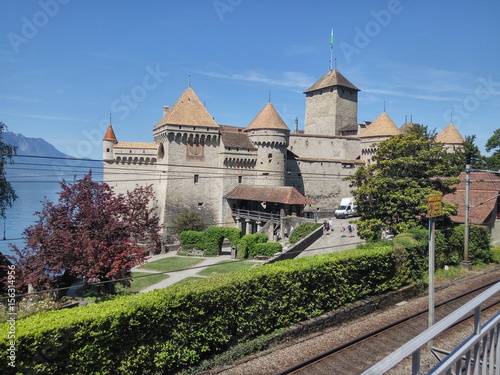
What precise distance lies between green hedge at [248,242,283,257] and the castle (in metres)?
7.46

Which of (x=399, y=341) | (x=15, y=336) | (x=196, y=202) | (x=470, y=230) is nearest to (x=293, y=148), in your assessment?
(x=196, y=202)

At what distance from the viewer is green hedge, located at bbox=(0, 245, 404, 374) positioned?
25.5ft

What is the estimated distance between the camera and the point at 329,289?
43.5 ft

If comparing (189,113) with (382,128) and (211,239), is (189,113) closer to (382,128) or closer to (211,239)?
(211,239)

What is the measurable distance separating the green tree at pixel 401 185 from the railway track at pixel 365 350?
27.0 feet

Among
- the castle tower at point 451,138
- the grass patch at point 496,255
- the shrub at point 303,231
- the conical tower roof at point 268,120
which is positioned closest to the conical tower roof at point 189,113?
the conical tower roof at point 268,120

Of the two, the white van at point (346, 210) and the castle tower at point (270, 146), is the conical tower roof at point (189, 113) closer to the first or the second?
the castle tower at point (270, 146)

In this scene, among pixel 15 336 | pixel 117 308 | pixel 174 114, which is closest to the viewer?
pixel 15 336

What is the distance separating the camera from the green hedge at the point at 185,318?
7.78m

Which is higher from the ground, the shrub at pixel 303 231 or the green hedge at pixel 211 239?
the shrub at pixel 303 231

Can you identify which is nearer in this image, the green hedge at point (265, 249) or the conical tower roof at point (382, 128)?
the green hedge at point (265, 249)

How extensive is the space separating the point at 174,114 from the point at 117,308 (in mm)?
34892

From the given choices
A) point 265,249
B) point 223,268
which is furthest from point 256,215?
point 223,268

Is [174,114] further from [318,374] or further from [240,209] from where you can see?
[318,374]
